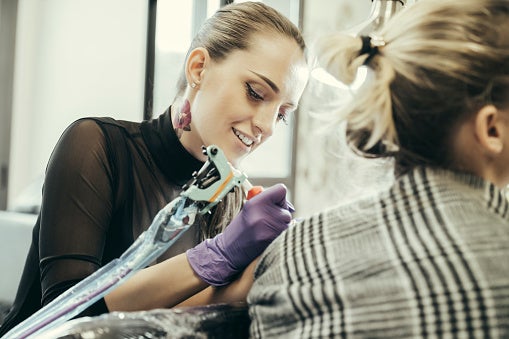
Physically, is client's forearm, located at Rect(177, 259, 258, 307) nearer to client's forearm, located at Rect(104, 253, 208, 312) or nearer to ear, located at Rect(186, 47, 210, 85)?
client's forearm, located at Rect(104, 253, 208, 312)

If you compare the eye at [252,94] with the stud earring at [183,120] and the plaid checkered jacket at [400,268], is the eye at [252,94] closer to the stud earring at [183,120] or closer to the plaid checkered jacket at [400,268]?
the stud earring at [183,120]

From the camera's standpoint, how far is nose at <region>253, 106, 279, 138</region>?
1.30 m

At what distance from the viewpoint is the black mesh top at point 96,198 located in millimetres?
1143

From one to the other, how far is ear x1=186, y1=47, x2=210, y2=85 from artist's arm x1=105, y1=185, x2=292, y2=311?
0.47 m

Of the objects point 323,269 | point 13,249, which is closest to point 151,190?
point 323,269

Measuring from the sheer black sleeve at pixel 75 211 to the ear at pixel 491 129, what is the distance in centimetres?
80

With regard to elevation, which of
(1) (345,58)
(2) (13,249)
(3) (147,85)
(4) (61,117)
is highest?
(1) (345,58)

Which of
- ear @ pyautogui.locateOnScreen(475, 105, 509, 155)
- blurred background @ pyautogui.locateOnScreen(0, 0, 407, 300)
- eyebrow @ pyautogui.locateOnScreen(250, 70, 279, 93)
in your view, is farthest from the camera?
blurred background @ pyautogui.locateOnScreen(0, 0, 407, 300)

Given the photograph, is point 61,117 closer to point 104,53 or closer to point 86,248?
point 104,53

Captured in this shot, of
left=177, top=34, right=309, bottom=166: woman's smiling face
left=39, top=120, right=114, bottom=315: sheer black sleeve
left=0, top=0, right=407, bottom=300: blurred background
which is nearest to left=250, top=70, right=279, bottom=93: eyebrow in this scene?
left=177, top=34, right=309, bottom=166: woman's smiling face

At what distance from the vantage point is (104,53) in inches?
115

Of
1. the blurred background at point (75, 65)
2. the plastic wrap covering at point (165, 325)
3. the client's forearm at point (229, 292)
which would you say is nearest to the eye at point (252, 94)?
the client's forearm at point (229, 292)

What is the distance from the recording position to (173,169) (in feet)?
4.58

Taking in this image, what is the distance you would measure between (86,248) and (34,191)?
157 centimetres
